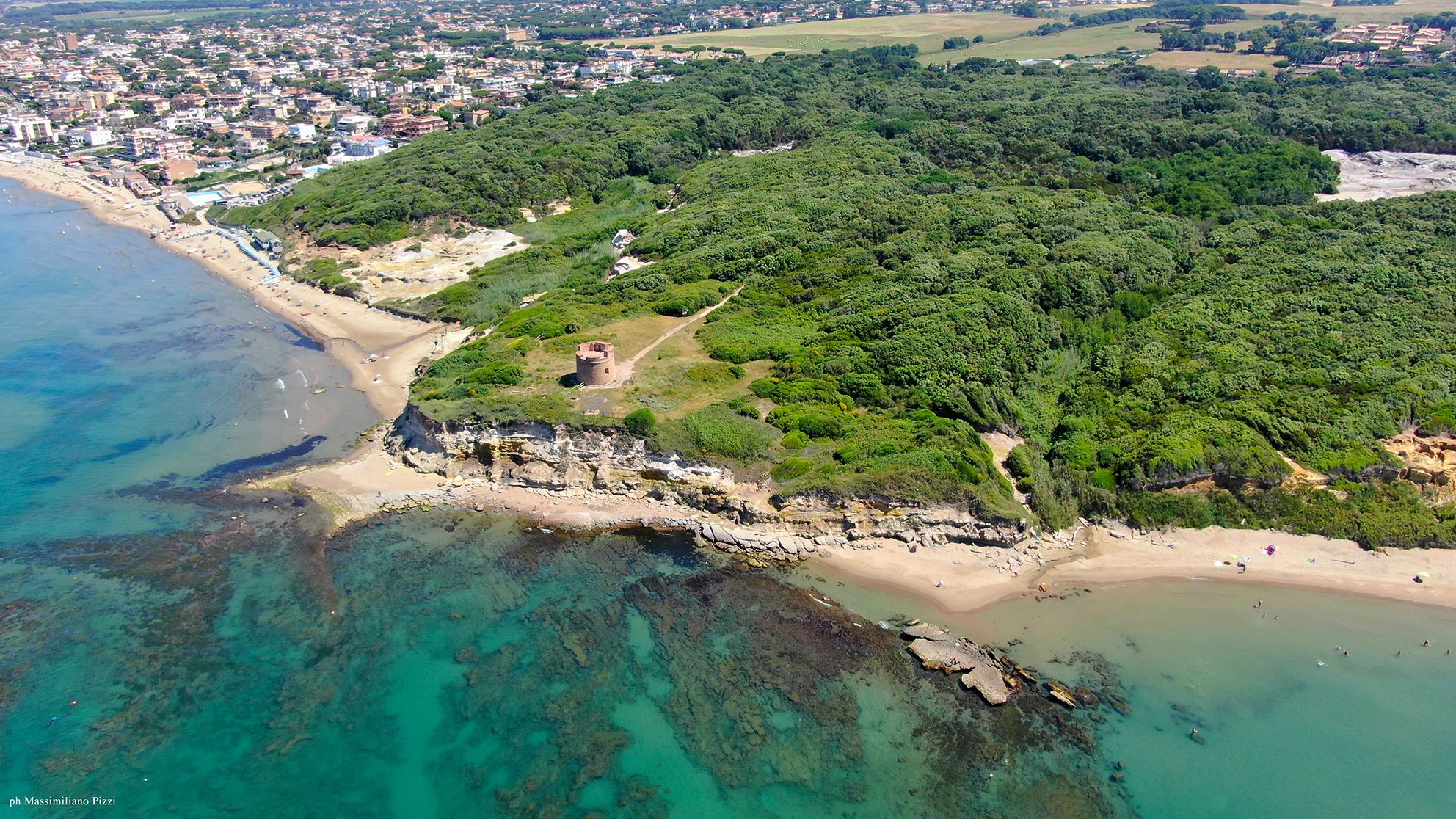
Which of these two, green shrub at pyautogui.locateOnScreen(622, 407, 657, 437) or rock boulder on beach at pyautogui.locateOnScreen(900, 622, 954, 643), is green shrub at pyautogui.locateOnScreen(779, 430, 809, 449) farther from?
rock boulder on beach at pyautogui.locateOnScreen(900, 622, 954, 643)

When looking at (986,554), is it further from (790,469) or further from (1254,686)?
(1254,686)

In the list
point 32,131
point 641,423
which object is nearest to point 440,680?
point 641,423

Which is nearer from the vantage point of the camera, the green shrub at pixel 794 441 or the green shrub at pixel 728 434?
the green shrub at pixel 728 434

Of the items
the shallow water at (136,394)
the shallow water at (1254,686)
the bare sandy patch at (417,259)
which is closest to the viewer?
the shallow water at (1254,686)

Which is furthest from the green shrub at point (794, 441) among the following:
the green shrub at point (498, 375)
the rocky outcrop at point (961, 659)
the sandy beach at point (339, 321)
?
the sandy beach at point (339, 321)

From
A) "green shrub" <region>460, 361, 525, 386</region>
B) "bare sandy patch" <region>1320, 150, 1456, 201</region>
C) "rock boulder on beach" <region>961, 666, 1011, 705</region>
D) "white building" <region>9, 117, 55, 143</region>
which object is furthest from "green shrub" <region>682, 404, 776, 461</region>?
"white building" <region>9, 117, 55, 143</region>

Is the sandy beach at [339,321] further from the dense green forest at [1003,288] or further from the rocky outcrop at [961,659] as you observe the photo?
the rocky outcrop at [961,659]
